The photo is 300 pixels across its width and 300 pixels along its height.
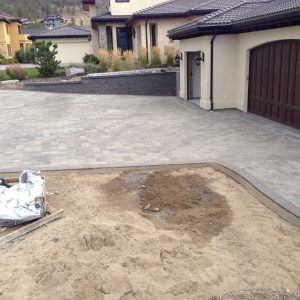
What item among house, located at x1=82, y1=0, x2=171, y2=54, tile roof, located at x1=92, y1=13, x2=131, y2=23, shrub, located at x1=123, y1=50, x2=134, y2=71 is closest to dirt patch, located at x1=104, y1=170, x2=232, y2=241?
shrub, located at x1=123, y1=50, x2=134, y2=71

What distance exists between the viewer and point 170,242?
5.05 metres

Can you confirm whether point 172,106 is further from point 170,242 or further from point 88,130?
point 170,242

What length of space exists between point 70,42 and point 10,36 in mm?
19840

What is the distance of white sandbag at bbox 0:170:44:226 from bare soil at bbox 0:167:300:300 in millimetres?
321

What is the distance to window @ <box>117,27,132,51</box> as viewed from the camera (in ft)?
97.9

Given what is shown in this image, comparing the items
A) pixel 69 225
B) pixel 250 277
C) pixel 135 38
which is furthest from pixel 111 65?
pixel 250 277

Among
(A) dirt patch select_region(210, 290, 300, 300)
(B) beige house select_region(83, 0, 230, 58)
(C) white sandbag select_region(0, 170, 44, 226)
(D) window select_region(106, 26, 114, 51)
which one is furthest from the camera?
(D) window select_region(106, 26, 114, 51)

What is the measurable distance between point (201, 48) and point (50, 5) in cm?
10328

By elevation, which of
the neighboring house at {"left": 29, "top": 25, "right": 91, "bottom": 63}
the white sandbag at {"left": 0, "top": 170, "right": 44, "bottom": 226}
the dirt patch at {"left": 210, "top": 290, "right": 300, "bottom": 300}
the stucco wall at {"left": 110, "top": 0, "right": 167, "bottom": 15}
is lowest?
the dirt patch at {"left": 210, "top": 290, "right": 300, "bottom": 300}

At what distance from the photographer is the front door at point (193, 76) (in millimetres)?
17891

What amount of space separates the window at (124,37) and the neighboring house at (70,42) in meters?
5.74

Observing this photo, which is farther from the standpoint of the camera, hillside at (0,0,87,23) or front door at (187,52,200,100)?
hillside at (0,0,87,23)

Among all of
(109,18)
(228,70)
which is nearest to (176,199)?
(228,70)

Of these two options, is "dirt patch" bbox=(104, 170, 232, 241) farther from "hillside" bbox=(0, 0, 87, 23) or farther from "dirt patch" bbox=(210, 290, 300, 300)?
"hillside" bbox=(0, 0, 87, 23)
